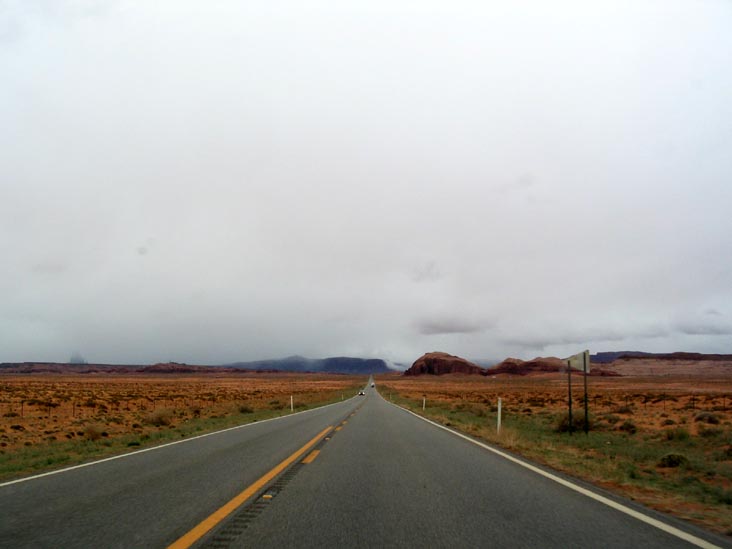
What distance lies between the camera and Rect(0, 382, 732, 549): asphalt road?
16.1 feet

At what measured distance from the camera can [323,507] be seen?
6133 mm

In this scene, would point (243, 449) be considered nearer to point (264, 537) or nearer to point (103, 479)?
point (103, 479)

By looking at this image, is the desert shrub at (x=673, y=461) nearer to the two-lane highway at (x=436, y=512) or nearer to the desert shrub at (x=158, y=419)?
the two-lane highway at (x=436, y=512)

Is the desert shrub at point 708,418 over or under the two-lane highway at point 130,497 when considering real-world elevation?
under

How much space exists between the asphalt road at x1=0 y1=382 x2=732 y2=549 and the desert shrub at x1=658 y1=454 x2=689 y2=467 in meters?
4.58

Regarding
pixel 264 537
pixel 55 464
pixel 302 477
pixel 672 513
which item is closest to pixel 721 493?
pixel 672 513

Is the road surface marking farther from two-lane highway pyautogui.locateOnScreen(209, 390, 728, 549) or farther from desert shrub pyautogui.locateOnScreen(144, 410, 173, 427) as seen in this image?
desert shrub pyautogui.locateOnScreen(144, 410, 173, 427)

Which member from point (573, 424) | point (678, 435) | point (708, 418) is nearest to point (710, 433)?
point (678, 435)

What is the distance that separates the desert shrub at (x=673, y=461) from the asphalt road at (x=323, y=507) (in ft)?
15.0

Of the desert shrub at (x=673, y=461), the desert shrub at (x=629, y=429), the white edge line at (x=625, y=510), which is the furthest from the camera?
the desert shrub at (x=629, y=429)

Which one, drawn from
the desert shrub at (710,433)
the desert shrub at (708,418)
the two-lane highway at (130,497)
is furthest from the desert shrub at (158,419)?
the desert shrub at (708,418)

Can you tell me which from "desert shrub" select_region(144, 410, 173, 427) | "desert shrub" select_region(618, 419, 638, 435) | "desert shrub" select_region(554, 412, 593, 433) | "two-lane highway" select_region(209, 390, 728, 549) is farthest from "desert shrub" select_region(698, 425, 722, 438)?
"desert shrub" select_region(144, 410, 173, 427)

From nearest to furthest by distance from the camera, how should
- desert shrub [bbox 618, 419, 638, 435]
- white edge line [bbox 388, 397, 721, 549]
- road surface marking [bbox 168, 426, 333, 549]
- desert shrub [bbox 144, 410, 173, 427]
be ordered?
road surface marking [bbox 168, 426, 333, 549]
white edge line [bbox 388, 397, 721, 549]
desert shrub [bbox 618, 419, 638, 435]
desert shrub [bbox 144, 410, 173, 427]

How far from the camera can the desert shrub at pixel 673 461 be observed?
11.8 meters
